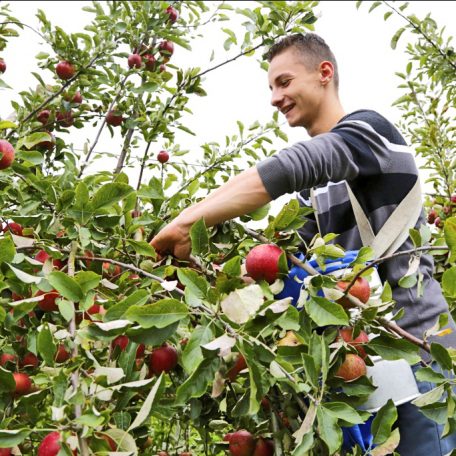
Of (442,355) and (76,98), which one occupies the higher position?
(76,98)

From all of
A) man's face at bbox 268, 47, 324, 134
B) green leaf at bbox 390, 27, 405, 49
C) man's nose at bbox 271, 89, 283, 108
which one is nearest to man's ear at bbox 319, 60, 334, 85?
man's face at bbox 268, 47, 324, 134

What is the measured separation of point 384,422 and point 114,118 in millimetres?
1844

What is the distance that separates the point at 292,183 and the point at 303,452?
71 centimetres

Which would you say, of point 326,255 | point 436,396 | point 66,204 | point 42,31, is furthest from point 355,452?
point 42,31

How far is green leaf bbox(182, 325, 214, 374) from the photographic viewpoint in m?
0.99

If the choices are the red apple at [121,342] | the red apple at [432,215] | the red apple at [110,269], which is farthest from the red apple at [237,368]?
the red apple at [432,215]

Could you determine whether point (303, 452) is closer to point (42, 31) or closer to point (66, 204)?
point (66, 204)

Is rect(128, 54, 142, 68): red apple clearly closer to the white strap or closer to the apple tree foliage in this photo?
the apple tree foliage

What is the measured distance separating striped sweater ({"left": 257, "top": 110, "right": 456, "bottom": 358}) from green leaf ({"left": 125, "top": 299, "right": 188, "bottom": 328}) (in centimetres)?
58

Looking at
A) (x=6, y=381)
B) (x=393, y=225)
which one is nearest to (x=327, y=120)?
(x=393, y=225)

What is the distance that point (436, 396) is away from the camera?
3.71 ft

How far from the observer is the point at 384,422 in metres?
1.17

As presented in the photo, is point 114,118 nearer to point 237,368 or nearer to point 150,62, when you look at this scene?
point 150,62

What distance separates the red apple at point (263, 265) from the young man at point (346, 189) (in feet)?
0.67
